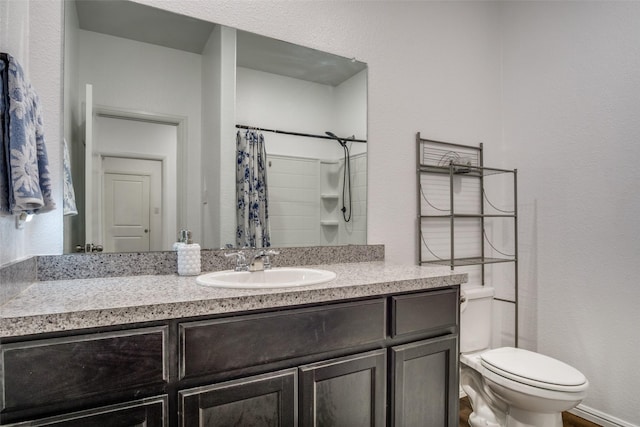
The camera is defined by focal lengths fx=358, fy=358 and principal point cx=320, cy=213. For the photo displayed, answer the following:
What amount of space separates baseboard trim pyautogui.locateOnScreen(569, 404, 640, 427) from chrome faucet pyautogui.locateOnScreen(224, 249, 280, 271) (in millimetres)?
1930

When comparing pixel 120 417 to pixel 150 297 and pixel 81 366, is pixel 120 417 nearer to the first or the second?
pixel 81 366

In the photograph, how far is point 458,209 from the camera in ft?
7.58

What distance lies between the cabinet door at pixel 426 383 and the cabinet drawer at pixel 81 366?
806 mm

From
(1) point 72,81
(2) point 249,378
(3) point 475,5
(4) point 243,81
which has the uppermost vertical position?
(3) point 475,5

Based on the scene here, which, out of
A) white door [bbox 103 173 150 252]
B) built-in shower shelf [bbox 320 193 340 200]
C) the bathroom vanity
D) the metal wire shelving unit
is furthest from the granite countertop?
the metal wire shelving unit

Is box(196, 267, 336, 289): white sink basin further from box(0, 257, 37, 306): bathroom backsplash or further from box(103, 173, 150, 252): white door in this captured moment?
box(0, 257, 37, 306): bathroom backsplash

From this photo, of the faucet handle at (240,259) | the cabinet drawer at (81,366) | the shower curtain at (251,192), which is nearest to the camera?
the cabinet drawer at (81,366)

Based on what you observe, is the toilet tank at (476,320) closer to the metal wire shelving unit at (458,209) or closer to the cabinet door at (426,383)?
the metal wire shelving unit at (458,209)

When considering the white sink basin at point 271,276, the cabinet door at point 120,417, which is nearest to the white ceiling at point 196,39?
the white sink basin at point 271,276

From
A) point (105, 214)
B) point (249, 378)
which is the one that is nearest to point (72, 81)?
point (105, 214)

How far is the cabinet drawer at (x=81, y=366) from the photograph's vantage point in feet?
2.55

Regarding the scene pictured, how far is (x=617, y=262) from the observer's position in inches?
74.0

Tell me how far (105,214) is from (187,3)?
0.94 meters

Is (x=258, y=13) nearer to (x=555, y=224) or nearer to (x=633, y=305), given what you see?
(x=555, y=224)
